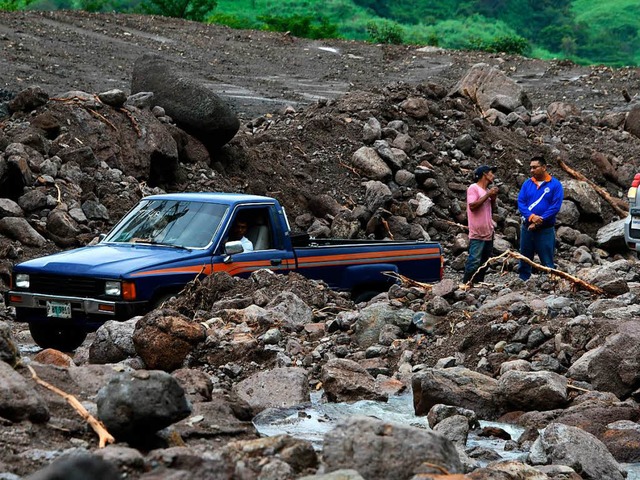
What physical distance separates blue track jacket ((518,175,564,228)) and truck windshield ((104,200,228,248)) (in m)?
4.12

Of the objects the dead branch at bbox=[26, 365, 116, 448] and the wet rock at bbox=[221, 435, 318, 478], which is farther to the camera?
the dead branch at bbox=[26, 365, 116, 448]

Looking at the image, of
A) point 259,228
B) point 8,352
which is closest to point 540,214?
point 259,228

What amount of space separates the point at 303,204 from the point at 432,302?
9.63 meters

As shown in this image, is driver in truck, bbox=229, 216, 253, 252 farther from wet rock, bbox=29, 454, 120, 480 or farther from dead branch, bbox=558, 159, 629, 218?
dead branch, bbox=558, 159, 629, 218

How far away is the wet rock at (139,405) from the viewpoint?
19.3 ft

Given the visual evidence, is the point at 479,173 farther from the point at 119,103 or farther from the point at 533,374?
the point at 119,103

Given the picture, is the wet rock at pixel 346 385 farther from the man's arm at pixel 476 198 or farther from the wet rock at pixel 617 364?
the man's arm at pixel 476 198

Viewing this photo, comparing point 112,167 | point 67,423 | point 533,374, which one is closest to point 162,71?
point 112,167

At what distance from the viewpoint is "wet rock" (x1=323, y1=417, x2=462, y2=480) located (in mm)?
5293

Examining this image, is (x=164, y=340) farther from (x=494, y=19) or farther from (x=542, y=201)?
(x=494, y=19)

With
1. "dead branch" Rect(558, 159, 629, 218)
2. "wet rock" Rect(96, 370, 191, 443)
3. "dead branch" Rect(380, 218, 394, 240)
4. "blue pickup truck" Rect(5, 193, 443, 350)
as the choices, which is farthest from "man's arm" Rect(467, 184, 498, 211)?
"dead branch" Rect(558, 159, 629, 218)

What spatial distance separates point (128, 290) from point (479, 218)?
5253 mm

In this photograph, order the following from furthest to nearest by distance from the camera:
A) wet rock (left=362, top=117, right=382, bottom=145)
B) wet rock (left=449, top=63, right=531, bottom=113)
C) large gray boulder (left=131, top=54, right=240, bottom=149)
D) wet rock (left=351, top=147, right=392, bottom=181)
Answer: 1. wet rock (left=449, top=63, right=531, bottom=113)
2. wet rock (left=362, top=117, right=382, bottom=145)
3. wet rock (left=351, top=147, right=392, bottom=181)
4. large gray boulder (left=131, top=54, right=240, bottom=149)

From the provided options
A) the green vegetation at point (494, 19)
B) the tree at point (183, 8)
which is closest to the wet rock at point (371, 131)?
the tree at point (183, 8)
